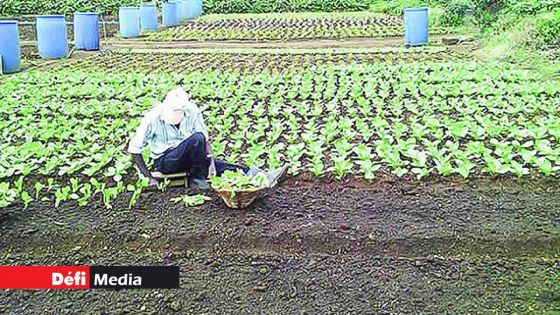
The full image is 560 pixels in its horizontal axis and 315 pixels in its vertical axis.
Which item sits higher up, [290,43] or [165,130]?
[290,43]

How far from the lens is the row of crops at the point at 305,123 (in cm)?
664

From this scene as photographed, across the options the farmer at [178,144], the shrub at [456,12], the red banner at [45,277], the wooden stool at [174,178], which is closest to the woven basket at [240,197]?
the farmer at [178,144]

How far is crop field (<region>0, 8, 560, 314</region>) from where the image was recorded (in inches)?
174

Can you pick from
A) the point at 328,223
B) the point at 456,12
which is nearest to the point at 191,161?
the point at 328,223

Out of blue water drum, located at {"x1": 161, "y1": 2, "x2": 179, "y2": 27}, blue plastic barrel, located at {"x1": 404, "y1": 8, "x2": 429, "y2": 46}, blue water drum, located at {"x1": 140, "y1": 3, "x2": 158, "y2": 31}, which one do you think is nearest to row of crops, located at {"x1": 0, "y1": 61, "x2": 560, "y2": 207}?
blue plastic barrel, located at {"x1": 404, "y1": 8, "x2": 429, "y2": 46}

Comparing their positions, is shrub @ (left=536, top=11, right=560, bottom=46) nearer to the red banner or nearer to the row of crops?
the row of crops

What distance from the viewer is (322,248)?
200 inches

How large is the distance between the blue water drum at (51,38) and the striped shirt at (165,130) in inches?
448

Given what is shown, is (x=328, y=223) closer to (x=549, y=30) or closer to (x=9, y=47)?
(x=9, y=47)

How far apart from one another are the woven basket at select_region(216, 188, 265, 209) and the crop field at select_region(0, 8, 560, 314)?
9cm

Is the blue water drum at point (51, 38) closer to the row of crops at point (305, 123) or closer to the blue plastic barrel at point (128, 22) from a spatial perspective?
the row of crops at point (305, 123)

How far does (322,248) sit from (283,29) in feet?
65.6

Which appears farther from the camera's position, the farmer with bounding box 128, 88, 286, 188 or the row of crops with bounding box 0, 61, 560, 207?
the row of crops with bounding box 0, 61, 560, 207

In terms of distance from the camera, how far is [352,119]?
895 centimetres
